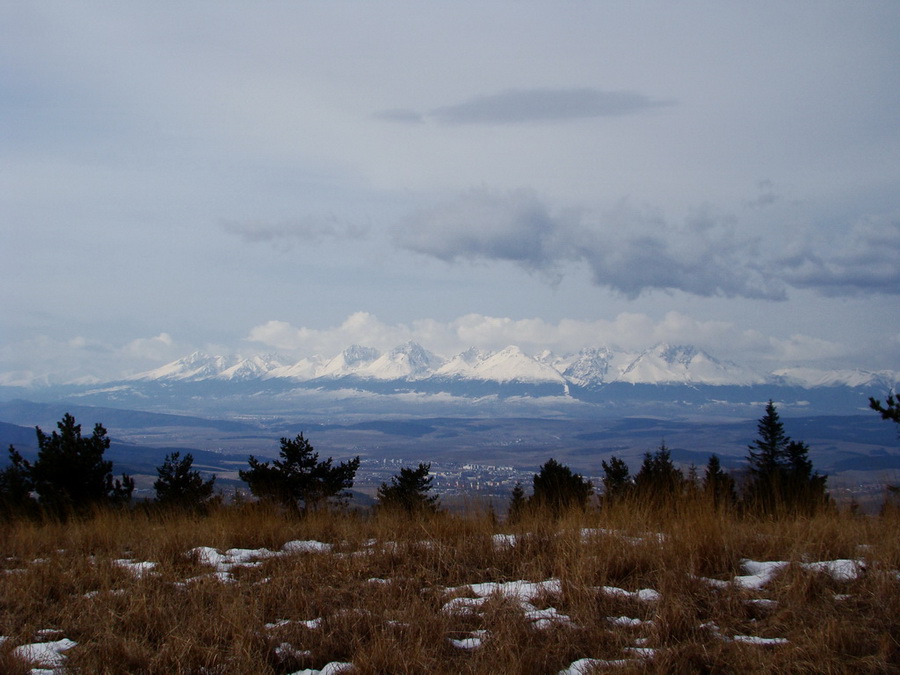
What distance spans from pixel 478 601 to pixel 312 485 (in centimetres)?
1415

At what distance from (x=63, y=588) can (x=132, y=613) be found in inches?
56.3

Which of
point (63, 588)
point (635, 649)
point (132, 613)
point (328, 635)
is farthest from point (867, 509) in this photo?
point (63, 588)

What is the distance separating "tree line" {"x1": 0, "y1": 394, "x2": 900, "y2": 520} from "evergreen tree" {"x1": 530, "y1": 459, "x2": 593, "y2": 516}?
0.03 meters

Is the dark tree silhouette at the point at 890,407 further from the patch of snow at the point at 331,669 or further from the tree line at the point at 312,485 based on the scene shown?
the patch of snow at the point at 331,669

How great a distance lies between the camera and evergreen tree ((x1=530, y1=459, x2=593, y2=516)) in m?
9.16

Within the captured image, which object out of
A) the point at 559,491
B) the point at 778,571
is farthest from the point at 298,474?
the point at 778,571

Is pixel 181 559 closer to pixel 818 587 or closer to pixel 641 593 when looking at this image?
pixel 641 593

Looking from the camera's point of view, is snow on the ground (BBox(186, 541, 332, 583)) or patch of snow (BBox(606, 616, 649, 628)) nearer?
patch of snow (BBox(606, 616, 649, 628))

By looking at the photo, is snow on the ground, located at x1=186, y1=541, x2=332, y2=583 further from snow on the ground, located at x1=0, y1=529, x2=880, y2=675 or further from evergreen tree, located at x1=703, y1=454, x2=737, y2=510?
evergreen tree, located at x1=703, y1=454, x2=737, y2=510

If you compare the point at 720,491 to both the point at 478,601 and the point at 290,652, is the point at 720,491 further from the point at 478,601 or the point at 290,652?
the point at 290,652

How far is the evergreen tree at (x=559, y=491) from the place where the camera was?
916 cm

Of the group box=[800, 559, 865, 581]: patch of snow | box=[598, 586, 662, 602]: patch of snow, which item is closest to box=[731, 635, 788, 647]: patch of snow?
box=[598, 586, 662, 602]: patch of snow

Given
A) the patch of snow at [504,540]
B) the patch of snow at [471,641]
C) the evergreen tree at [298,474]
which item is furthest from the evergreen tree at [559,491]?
the evergreen tree at [298,474]

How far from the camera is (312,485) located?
1889 cm
